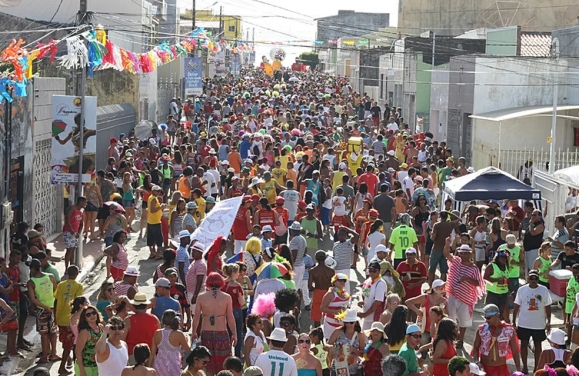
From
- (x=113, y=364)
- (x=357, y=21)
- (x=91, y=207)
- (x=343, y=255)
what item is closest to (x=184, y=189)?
(x=91, y=207)

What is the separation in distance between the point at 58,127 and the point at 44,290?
6520 mm

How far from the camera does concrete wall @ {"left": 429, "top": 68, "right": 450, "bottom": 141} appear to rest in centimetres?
3606

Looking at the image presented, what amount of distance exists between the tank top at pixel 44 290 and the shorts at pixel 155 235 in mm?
6061

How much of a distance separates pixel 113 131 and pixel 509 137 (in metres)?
11.9

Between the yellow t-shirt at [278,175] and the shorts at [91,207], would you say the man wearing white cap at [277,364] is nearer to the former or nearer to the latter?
the shorts at [91,207]

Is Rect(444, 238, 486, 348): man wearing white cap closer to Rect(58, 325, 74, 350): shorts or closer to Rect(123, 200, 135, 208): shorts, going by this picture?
Rect(58, 325, 74, 350): shorts

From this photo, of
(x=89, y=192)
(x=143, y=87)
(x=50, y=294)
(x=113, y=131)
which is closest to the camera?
(x=50, y=294)

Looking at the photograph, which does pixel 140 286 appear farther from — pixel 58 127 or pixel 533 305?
pixel 533 305

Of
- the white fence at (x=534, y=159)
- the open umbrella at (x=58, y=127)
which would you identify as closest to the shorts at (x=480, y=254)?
the open umbrella at (x=58, y=127)

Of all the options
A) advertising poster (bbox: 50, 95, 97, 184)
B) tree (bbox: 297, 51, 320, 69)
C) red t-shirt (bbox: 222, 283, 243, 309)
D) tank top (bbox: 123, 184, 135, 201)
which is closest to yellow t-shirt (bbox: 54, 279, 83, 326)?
red t-shirt (bbox: 222, 283, 243, 309)

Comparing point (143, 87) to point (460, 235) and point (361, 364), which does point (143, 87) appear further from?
point (361, 364)

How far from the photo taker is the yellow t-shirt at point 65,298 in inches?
470

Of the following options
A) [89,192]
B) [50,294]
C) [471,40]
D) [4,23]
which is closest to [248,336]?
[50,294]

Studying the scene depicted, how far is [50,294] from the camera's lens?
12.3 m
